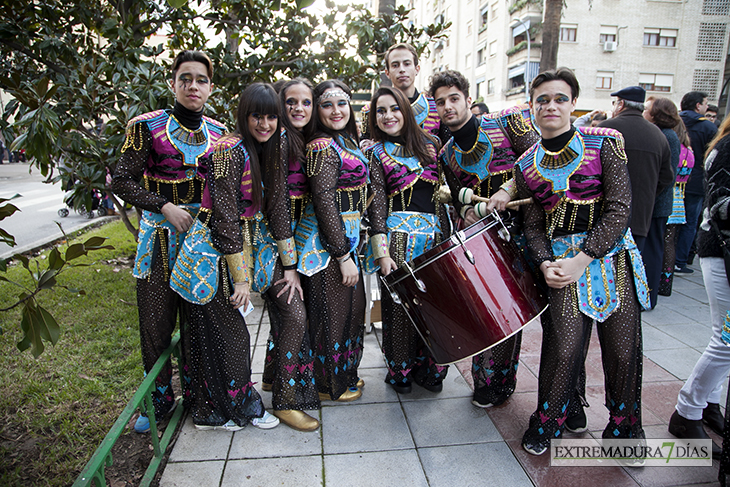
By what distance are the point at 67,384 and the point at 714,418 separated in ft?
13.5

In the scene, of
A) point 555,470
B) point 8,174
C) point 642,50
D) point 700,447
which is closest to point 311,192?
point 555,470

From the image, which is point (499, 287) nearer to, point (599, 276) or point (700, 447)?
point (599, 276)

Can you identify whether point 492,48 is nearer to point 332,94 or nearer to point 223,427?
point 332,94

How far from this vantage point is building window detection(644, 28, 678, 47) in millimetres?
24328

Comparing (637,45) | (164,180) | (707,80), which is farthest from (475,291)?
(707,80)

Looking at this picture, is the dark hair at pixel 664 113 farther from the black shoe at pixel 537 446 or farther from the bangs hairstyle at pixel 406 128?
the black shoe at pixel 537 446

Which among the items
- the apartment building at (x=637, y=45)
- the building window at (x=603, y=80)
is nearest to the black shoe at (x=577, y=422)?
the apartment building at (x=637, y=45)

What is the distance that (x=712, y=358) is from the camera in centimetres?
239

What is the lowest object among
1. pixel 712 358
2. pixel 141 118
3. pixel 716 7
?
pixel 712 358

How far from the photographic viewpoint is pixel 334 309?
9.29 ft

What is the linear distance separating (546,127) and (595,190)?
39cm

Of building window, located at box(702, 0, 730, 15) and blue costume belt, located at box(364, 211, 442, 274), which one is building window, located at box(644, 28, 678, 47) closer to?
building window, located at box(702, 0, 730, 15)

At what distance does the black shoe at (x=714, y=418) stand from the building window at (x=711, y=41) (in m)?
28.5

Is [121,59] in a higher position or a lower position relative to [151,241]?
higher
